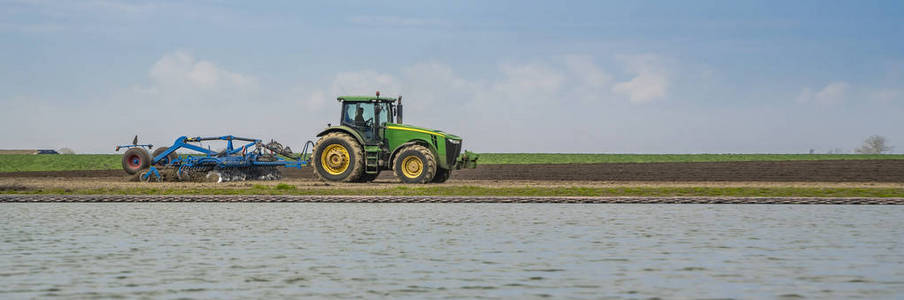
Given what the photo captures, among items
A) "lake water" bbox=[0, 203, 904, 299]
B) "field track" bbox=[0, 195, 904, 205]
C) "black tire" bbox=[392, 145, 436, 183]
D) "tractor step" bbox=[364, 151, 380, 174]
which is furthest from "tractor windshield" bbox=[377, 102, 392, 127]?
Answer: "lake water" bbox=[0, 203, 904, 299]

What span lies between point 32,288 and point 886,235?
1043 cm

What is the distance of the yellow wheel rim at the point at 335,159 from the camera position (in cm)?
2716

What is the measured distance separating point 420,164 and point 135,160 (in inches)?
453

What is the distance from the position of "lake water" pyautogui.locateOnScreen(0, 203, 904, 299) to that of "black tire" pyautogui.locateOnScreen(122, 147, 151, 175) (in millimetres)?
14587

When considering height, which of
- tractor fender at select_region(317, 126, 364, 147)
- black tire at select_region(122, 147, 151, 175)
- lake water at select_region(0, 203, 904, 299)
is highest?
tractor fender at select_region(317, 126, 364, 147)

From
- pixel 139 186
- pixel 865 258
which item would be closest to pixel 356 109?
pixel 139 186

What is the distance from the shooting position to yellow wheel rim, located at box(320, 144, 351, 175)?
2716cm

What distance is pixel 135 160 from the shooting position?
3183 cm

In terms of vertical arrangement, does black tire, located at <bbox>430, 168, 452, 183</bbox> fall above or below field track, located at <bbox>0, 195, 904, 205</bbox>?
above

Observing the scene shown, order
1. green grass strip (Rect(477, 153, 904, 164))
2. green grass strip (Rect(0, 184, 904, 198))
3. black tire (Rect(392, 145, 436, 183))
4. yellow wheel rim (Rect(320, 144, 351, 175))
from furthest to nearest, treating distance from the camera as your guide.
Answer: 1. green grass strip (Rect(477, 153, 904, 164))
2. yellow wheel rim (Rect(320, 144, 351, 175))
3. black tire (Rect(392, 145, 436, 183))
4. green grass strip (Rect(0, 184, 904, 198))

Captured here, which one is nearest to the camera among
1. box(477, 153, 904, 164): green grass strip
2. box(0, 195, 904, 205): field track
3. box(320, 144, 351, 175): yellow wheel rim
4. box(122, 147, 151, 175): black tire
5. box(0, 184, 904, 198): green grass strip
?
box(0, 195, 904, 205): field track

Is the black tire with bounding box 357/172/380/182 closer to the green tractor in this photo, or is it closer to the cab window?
the green tractor

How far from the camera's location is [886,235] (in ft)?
39.8

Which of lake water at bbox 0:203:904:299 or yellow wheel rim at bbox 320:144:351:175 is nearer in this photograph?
lake water at bbox 0:203:904:299
